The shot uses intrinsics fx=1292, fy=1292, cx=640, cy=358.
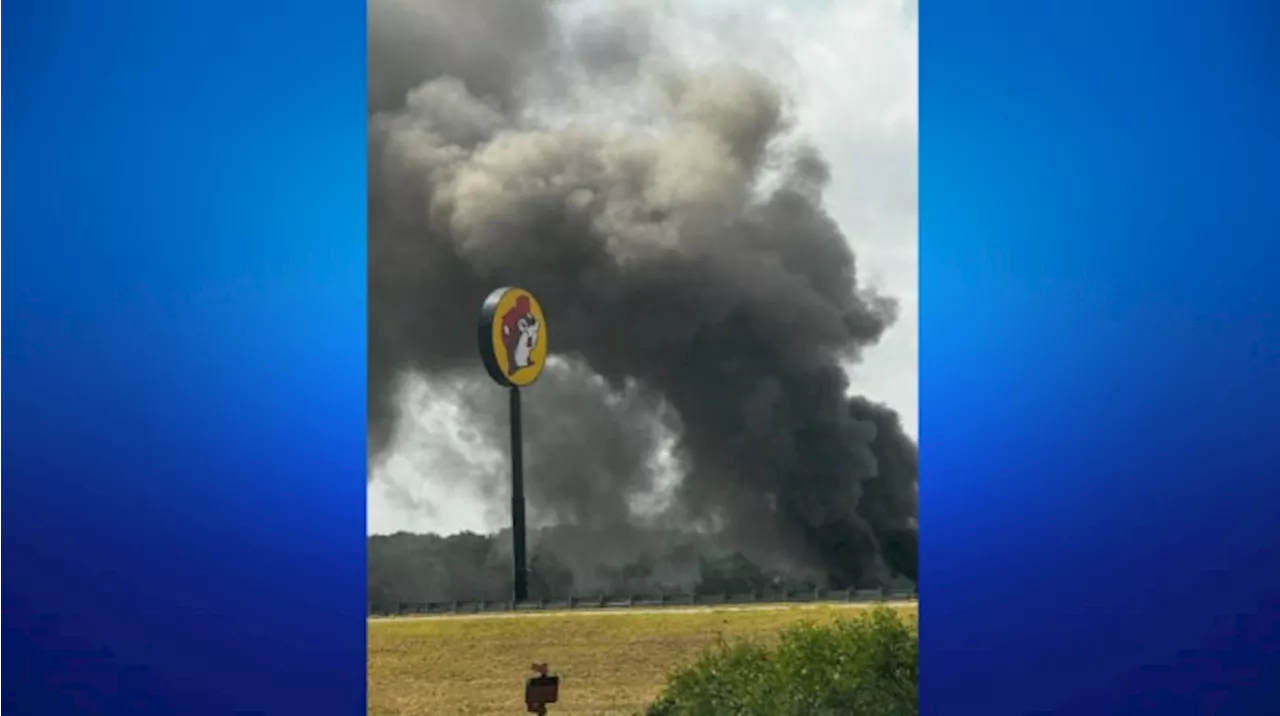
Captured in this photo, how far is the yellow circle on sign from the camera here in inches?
185

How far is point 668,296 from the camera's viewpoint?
479 cm

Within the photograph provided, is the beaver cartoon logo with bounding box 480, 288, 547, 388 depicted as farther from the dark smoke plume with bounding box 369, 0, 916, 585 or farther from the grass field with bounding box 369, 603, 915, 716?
the grass field with bounding box 369, 603, 915, 716

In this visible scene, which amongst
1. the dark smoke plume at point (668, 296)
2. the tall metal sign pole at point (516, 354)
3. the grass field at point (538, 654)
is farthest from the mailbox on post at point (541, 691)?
the dark smoke plume at point (668, 296)

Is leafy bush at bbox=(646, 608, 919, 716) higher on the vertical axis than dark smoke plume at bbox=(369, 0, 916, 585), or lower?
lower

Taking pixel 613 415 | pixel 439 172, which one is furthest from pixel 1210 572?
pixel 439 172

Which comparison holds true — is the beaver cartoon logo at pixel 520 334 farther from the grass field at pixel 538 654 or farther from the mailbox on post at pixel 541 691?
the mailbox on post at pixel 541 691

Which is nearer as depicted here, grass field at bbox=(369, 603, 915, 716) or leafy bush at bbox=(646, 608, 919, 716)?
grass field at bbox=(369, 603, 915, 716)

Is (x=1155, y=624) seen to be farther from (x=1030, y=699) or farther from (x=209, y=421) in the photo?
(x=209, y=421)

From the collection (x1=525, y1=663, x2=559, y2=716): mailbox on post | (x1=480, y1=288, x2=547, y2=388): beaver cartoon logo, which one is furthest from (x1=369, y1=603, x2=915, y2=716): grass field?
(x1=480, y1=288, x2=547, y2=388): beaver cartoon logo

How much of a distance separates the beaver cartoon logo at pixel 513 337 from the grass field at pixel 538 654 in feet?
2.91

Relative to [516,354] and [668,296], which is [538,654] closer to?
[516,354]

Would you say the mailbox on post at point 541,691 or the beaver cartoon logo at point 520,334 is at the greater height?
the beaver cartoon logo at point 520,334

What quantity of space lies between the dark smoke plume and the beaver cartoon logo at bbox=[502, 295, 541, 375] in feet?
0.25

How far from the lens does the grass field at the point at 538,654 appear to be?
4594 mm
